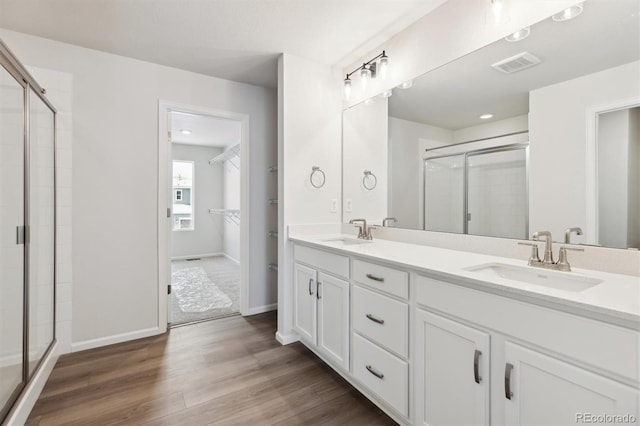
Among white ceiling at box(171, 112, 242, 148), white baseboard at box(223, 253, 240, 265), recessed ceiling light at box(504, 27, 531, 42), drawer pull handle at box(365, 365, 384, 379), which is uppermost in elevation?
white ceiling at box(171, 112, 242, 148)

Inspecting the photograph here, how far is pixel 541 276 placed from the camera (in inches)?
51.3

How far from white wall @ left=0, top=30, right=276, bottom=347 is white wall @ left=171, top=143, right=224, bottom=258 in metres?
3.82

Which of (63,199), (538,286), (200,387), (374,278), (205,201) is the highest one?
→ (205,201)

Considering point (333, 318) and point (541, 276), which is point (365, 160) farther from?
point (541, 276)

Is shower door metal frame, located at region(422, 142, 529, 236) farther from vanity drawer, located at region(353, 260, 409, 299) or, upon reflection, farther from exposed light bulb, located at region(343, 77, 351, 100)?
exposed light bulb, located at region(343, 77, 351, 100)

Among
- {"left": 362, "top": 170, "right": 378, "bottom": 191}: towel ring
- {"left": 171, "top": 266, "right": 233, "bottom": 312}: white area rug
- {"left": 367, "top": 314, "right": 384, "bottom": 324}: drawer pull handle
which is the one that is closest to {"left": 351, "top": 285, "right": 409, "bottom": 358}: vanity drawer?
{"left": 367, "top": 314, "right": 384, "bottom": 324}: drawer pull handle

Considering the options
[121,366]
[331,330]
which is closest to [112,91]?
[121,366]

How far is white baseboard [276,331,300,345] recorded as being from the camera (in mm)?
2479

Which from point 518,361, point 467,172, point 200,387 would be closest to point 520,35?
point 467,172

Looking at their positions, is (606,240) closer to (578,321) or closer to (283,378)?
(578,321)

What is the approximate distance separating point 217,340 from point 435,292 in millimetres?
2007

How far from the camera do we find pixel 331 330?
6.53 feet

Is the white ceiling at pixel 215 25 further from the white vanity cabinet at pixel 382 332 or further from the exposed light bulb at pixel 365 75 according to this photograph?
the white vanity cabinet at pixel 382 332

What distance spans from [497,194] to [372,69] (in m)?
1.35
